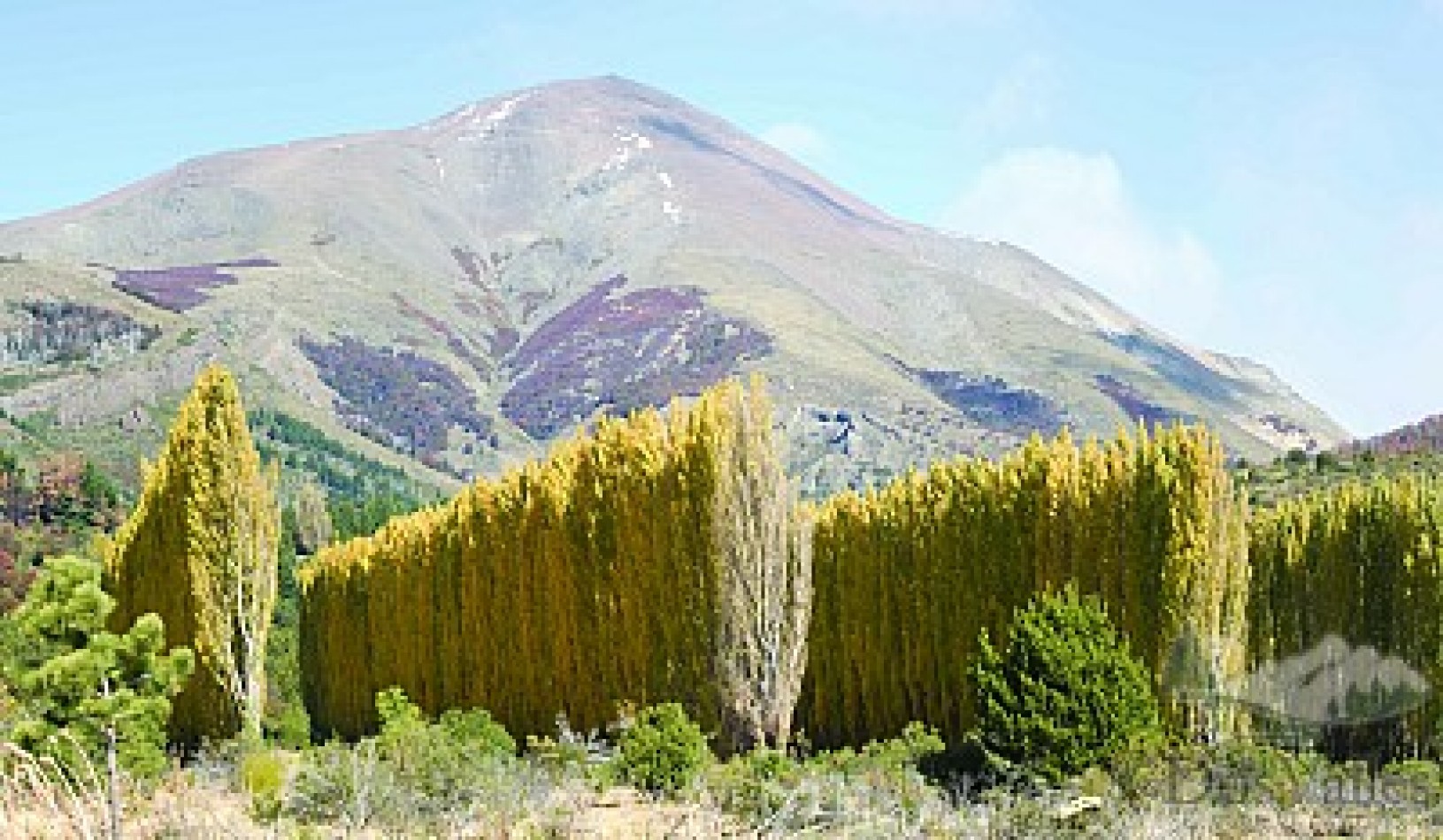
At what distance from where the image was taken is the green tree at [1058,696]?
11.1 m

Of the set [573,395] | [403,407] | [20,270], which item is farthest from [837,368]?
[20,270]

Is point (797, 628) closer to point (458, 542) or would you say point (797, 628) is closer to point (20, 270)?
point (458, 542)

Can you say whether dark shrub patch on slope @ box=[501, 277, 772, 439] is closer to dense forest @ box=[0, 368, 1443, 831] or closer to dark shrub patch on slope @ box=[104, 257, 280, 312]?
dark shrub patch on slope @ box=[104, 257, 280, 312]

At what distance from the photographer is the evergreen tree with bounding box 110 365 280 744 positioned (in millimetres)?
20094

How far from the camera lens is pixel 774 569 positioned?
50.3ft

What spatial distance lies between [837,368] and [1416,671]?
149385 mm

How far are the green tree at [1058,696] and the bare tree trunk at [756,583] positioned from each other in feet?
12.4

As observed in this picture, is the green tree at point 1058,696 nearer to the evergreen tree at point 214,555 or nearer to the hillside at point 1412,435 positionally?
the evergreen tree at point 214,555

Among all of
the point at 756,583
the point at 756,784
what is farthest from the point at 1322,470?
the point at 756,784

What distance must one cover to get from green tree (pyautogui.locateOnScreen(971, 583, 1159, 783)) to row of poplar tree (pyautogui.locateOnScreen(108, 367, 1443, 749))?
1.60m

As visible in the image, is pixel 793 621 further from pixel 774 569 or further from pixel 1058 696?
pixel 1058 696

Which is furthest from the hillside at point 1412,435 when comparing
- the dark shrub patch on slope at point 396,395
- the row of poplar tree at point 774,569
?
the dark shrub patch on slope at point 396,395

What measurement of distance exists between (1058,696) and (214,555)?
13463mm

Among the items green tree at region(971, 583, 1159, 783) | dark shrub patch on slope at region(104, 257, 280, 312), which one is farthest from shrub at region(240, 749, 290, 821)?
dark shrub patch on slope at region(104, 257, 280, 312)
